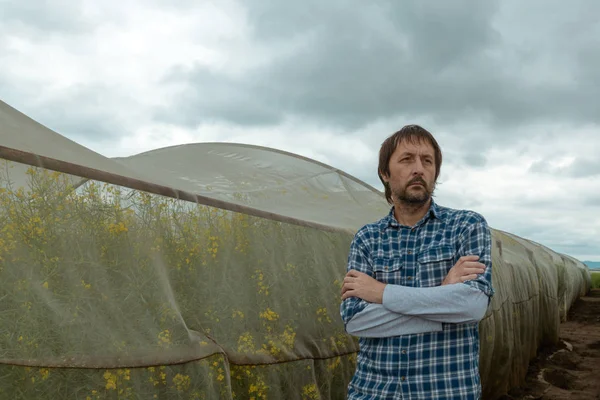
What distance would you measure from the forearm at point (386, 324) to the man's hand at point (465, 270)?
0.15m

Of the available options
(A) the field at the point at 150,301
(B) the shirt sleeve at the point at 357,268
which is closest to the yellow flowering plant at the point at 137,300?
(A) the field at the point at 150,301

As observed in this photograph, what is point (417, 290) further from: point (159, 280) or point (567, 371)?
point (567, 371)

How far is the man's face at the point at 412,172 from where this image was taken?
205 cm

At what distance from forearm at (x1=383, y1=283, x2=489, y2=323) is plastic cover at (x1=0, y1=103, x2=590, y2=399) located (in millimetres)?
1119

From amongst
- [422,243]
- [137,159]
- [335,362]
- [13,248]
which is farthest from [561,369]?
[13,248]

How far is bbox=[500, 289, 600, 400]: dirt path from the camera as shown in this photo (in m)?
6.96

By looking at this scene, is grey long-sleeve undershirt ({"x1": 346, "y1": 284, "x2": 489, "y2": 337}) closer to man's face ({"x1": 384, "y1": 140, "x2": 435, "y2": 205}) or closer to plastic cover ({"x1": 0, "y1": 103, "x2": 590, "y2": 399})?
man's face ({"x1": 384, "y1": 140, "x2": 435, "y2": 205})

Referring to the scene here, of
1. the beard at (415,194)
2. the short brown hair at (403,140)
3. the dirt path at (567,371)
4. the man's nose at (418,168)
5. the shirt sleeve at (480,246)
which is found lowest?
the dirt path at (567,371)

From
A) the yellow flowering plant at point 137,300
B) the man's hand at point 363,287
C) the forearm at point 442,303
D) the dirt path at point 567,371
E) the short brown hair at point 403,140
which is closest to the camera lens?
the forearm at point 442,303

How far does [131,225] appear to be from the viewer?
2686mm

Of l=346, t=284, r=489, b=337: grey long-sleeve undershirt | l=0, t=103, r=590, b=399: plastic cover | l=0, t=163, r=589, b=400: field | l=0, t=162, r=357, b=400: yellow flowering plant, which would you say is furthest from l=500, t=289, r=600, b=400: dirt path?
l=346, t=284, r=489, b=337: grey long-sleeve undershirt

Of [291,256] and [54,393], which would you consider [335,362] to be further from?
[54,393]

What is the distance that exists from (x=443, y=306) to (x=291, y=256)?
177 centimetres

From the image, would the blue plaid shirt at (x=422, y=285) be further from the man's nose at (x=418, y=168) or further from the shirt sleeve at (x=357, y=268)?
the man's nose at (x=418, y=168)
